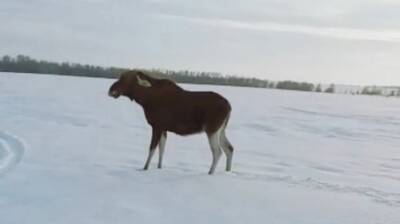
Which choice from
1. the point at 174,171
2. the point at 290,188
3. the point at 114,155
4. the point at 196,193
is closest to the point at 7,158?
the point at 114,155

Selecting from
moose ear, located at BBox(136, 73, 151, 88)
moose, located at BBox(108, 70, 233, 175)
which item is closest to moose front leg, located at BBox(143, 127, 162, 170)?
moose, located at BBox(108, 70, 233, 175)

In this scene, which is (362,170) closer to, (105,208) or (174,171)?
(174,171)

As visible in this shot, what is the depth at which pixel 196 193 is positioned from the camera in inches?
273

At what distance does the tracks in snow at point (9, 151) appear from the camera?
8.61 m

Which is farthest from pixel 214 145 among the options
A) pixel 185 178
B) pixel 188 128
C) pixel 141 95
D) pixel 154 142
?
pixel 141 95

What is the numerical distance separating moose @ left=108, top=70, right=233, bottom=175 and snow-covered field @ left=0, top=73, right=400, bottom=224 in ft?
1.62

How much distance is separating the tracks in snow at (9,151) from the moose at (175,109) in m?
1.85

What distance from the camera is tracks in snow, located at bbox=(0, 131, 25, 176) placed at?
8.61m

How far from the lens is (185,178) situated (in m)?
7.96

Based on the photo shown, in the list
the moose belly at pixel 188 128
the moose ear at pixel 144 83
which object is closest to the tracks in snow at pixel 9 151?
the moose ear at pixel 144 83

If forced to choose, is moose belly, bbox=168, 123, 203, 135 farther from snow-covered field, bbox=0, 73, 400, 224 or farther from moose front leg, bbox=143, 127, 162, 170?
snow-covered field, bbox=0, 73, 400, 224

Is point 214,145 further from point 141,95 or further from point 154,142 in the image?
point 141,95

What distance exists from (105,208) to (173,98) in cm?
293

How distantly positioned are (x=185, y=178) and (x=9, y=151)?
3814mm
